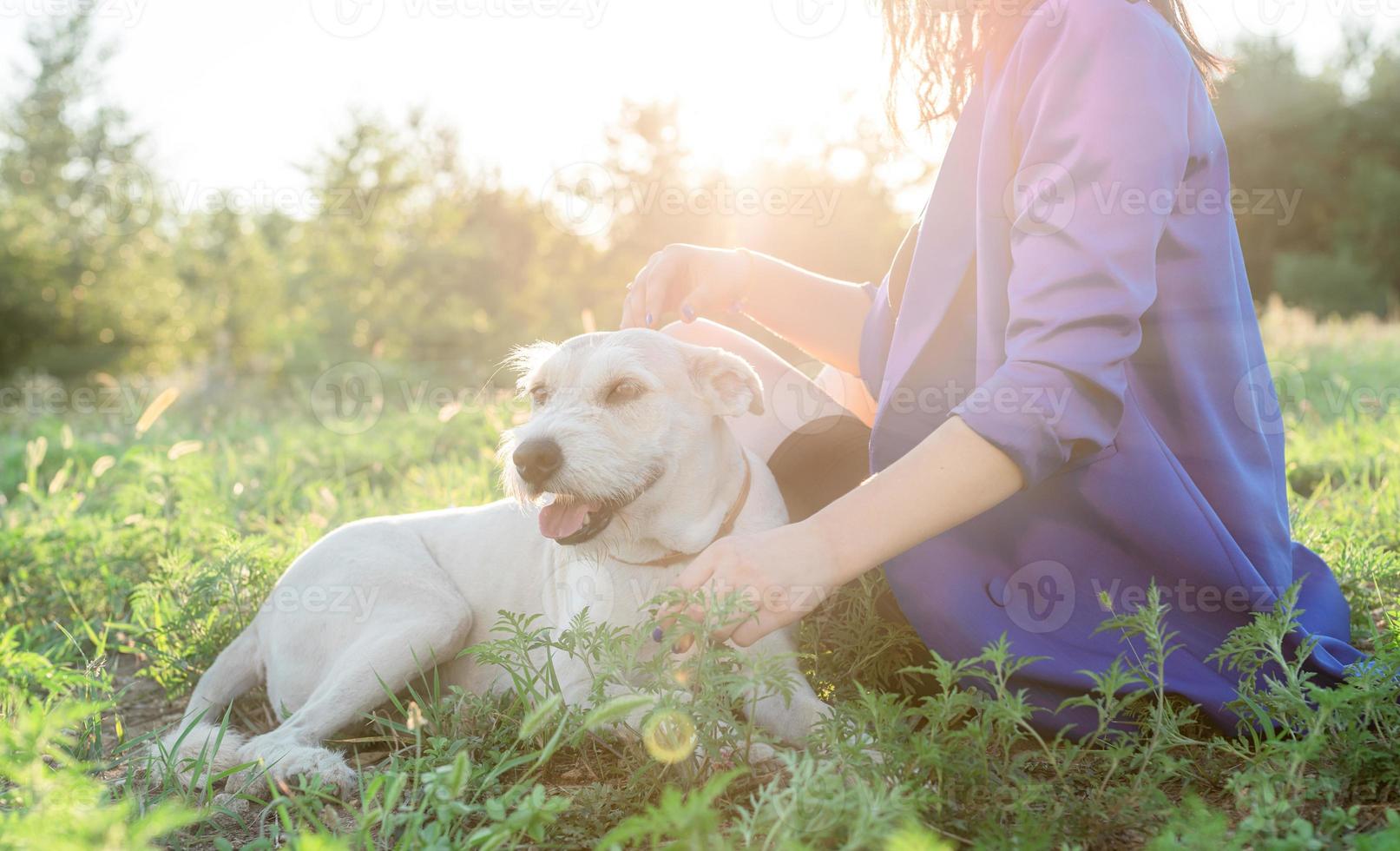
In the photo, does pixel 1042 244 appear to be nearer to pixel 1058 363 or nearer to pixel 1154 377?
pixel 1058 363

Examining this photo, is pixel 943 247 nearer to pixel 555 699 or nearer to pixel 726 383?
pixel 726 383

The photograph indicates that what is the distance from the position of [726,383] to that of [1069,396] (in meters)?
1.30

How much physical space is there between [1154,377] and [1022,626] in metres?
0.75

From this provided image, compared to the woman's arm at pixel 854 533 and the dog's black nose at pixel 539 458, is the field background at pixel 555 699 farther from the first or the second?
the dog's black nose at pixel 539 458

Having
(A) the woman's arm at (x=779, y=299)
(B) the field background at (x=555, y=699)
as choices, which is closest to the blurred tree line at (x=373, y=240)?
(B) the field background at (x=555, y=699)

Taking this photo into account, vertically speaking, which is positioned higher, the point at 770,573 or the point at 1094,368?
the point at 1094,368

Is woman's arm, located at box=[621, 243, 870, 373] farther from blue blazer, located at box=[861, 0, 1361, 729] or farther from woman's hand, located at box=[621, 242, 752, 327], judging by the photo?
blue blazer, located at box=[861, 0, 1361, 729]

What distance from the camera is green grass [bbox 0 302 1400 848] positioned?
174 cm

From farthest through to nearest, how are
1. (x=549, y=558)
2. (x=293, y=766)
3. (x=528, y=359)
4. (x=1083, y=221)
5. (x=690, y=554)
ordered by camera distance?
(x=528, y=359) < (x=549, y=558) < (x=690, y=554) < (x=293, y=766) < (x=1083, y=221)

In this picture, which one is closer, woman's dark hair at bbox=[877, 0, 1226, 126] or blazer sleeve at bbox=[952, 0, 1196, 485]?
blazer sleeve at bbox=[952, 0, 1196, 485]

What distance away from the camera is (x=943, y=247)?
2791mm

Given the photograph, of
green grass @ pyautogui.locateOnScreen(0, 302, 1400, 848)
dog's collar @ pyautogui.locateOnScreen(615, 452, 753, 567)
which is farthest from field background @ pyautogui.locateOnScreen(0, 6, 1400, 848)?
dog's collar @ pyautogui.locateOnScreen(615, 452, 753, 567)

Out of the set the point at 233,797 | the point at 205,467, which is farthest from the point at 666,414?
the point at 205,467

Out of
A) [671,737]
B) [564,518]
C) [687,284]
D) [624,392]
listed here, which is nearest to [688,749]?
[671,737]
